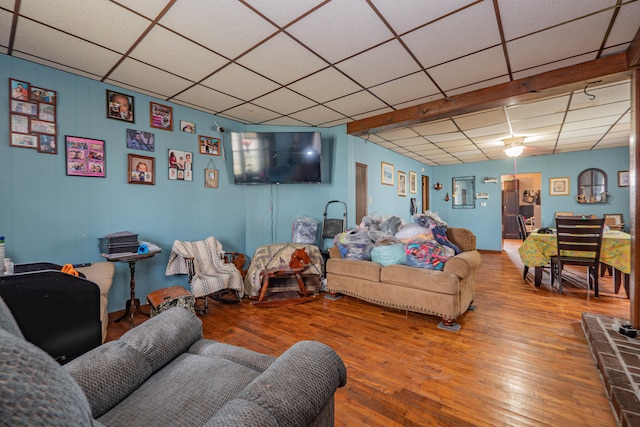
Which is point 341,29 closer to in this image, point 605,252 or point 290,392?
point 290,392

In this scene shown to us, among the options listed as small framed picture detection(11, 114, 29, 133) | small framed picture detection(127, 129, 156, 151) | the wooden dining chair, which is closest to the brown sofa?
the wooden dining chair

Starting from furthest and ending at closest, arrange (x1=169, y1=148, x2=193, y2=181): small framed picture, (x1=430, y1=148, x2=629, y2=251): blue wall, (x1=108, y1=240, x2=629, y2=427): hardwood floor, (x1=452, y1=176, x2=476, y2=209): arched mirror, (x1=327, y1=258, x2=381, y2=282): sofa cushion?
(x1=452, y1=176, x2=476, y2=209): arched mirror < (x1=430, y1=148, x2=629, y2=251): blue wall < (x1=169, y1=148, x2=193, y2=181): small framed picture < (x1=327, y1=258, x2=381, y2=282): sofa cushion < (x1=108, y1=240, x2=629, y2=427): hardwood floor

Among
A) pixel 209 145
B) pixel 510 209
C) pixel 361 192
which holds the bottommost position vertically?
pixel 510 209

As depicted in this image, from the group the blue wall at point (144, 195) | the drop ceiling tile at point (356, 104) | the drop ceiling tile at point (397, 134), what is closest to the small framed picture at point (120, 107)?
the blue wall at point (144, 195)

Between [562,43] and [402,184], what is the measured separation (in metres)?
4.58

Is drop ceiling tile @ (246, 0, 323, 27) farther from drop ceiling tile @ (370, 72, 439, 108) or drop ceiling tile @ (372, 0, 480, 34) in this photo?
drop ceiling tile @ (370, 72, 439, 108)

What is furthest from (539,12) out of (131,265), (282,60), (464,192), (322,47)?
(464,192)

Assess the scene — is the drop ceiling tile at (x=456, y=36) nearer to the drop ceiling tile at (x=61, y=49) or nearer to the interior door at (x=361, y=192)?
the interior door at (x=361, y=192)

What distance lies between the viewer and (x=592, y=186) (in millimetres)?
6316

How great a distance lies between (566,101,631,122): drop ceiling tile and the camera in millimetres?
3719

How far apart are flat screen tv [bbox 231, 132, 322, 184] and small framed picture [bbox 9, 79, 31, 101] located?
2154 millimetres

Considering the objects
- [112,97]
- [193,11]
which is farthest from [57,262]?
[193,11]

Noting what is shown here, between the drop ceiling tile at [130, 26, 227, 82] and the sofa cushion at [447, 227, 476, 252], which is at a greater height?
the drop ceiling tile at [130, 26, 227, 82]

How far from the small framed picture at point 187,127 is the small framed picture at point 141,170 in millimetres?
616
